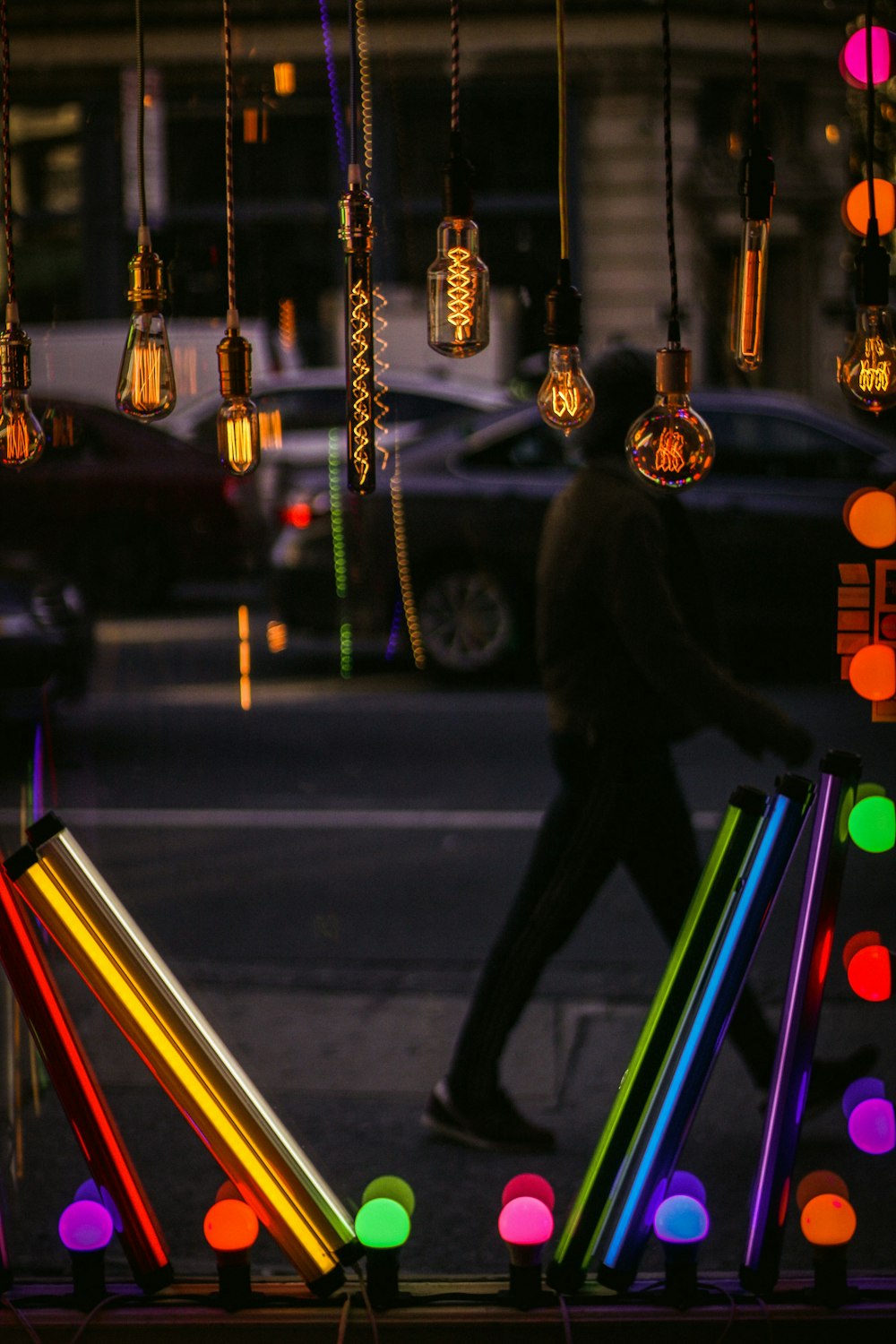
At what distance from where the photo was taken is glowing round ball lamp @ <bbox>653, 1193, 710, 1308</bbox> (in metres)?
2.09

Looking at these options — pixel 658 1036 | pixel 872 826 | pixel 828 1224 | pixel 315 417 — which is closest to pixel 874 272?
pixel 872 826

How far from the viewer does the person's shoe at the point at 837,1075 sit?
3.43 meters

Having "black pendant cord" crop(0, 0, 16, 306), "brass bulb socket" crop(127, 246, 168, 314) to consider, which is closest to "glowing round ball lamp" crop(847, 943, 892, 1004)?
"brass bulb socket" crop(127, 246, 168, 314)

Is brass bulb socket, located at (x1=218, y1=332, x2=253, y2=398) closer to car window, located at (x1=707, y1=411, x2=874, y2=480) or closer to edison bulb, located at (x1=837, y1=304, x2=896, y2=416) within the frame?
edison bulb, located at (x1=837, y1=304, x2=896, y2=416)

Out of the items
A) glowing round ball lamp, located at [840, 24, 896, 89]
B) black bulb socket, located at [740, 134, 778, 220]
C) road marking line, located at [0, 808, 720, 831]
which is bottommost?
road marking line, located at [0, 808, 720, 831]

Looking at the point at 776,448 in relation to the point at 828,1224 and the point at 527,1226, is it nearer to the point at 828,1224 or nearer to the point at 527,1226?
the point at 828,1224

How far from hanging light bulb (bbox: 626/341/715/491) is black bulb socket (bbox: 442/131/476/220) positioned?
298mm

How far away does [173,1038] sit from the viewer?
200cm

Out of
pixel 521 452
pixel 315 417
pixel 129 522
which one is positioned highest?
pixel 315 417

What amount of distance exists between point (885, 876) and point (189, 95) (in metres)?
3.55

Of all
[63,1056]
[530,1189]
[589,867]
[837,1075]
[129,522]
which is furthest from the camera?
[129,522]

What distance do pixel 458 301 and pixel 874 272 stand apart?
52 centimetres

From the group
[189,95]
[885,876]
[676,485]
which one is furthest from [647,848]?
[885,876]

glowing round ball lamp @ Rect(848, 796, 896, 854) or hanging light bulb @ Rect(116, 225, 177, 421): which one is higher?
hanging light bulb @ Rect(116, 225, 177, 421)
